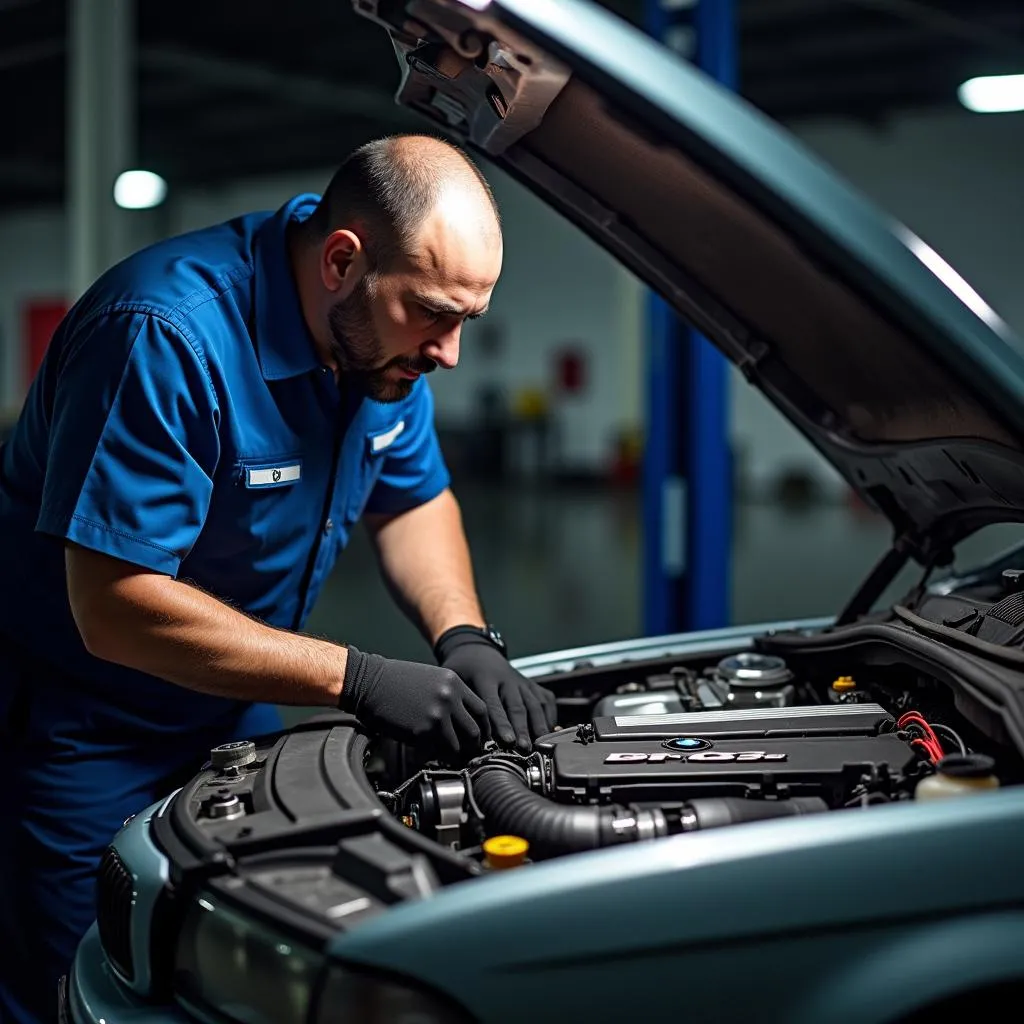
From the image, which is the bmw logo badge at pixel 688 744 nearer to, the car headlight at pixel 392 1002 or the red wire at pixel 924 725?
the red wire at pixel 924 725

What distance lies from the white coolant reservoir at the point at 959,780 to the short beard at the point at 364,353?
3.11 ft

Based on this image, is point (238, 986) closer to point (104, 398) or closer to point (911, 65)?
point (104, 398)

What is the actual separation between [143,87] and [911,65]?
21.4ft

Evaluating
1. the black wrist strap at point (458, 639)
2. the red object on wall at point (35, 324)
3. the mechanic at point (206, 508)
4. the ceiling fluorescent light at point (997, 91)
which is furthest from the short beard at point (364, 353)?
the red object on wall at point (35, 324)

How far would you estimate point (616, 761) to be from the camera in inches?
52.4

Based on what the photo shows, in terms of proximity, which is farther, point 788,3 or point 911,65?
point 911,65

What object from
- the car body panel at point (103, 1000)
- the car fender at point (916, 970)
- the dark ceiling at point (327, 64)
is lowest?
the car body panel at point (103, 1000)

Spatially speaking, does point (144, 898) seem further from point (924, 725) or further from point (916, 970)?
point (924, 725)

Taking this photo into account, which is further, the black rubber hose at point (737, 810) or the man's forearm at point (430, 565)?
the man's forearm at point (430, 565)

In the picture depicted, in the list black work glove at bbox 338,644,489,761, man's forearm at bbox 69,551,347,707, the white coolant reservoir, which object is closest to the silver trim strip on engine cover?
black work glove at bbox 338,644,489,761

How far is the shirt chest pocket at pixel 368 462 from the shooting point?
1868mm

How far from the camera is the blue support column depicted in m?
3.39

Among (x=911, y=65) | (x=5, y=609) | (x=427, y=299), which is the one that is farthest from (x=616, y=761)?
(x=911, y=65)

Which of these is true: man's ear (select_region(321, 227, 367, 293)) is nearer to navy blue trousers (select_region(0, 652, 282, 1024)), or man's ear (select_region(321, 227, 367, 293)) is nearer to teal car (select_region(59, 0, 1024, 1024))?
teal car (select_region(59, 0, 1024, 1024))
